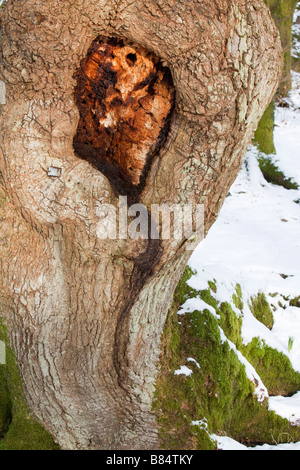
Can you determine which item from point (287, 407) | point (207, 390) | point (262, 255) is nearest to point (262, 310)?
point (287, 407)

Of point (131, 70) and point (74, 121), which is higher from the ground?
point (131, 70)

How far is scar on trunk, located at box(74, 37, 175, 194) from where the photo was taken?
2.11m

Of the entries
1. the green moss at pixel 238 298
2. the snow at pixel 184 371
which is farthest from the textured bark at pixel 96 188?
the green moss at pixel 238 298

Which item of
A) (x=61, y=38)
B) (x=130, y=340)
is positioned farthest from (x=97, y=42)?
(x=130, y=340)

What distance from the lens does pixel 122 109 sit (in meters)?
2.22

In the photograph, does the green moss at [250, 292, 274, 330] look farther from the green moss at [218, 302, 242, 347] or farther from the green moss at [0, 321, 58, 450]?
the green moss at [0, 321, 58, 450]

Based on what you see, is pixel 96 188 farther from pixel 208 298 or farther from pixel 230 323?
pixel 230 323

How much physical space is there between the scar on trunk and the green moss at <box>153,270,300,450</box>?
1.23 m

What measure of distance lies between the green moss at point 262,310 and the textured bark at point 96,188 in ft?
6.62

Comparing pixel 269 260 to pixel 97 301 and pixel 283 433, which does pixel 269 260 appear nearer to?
pixel 283 433

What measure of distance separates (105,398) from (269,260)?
340 cm

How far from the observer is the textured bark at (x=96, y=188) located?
6.43 feet

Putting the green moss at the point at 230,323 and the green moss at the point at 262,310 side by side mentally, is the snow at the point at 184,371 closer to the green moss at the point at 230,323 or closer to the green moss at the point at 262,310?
the green moss at the point at 230,323

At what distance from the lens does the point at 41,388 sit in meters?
2.55
